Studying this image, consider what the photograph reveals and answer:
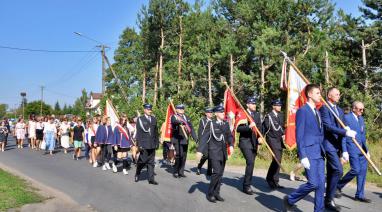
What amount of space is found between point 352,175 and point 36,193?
649 cm

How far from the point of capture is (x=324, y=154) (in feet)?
22.4

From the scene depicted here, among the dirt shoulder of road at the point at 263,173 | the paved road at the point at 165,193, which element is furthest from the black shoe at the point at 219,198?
the dirt shoulder of road at the point at 263,173

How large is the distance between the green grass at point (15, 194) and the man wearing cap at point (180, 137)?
12.9 ft

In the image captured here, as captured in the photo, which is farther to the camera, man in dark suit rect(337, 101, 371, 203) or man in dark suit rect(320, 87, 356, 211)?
man in dark suit rect(337, 101, 371, 203)

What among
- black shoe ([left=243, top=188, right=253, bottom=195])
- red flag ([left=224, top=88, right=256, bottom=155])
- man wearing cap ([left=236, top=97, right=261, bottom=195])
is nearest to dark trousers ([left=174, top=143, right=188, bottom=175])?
red flag ([left=224, top=88, right=256, bottom=155])

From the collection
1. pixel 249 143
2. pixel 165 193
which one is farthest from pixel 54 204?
pixel 249 143

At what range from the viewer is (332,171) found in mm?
7133

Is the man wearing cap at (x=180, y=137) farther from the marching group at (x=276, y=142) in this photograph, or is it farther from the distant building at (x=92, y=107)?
the distant building at (x=92, y=107)

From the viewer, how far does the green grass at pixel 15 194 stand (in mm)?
8109

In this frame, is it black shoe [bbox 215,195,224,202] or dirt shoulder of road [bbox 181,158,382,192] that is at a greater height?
dirt shoulder of road [bbox 181,158,382,192]

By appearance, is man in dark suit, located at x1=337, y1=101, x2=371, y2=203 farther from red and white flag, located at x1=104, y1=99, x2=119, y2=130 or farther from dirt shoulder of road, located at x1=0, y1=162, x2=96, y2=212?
red and white flag, located at x1=104, y1=99, x2=119, y2=130

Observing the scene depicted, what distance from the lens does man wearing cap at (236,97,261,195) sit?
895 cm

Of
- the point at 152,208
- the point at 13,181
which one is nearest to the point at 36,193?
the point at 13,181

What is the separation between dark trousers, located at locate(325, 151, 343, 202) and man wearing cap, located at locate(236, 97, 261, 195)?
1.96 m
